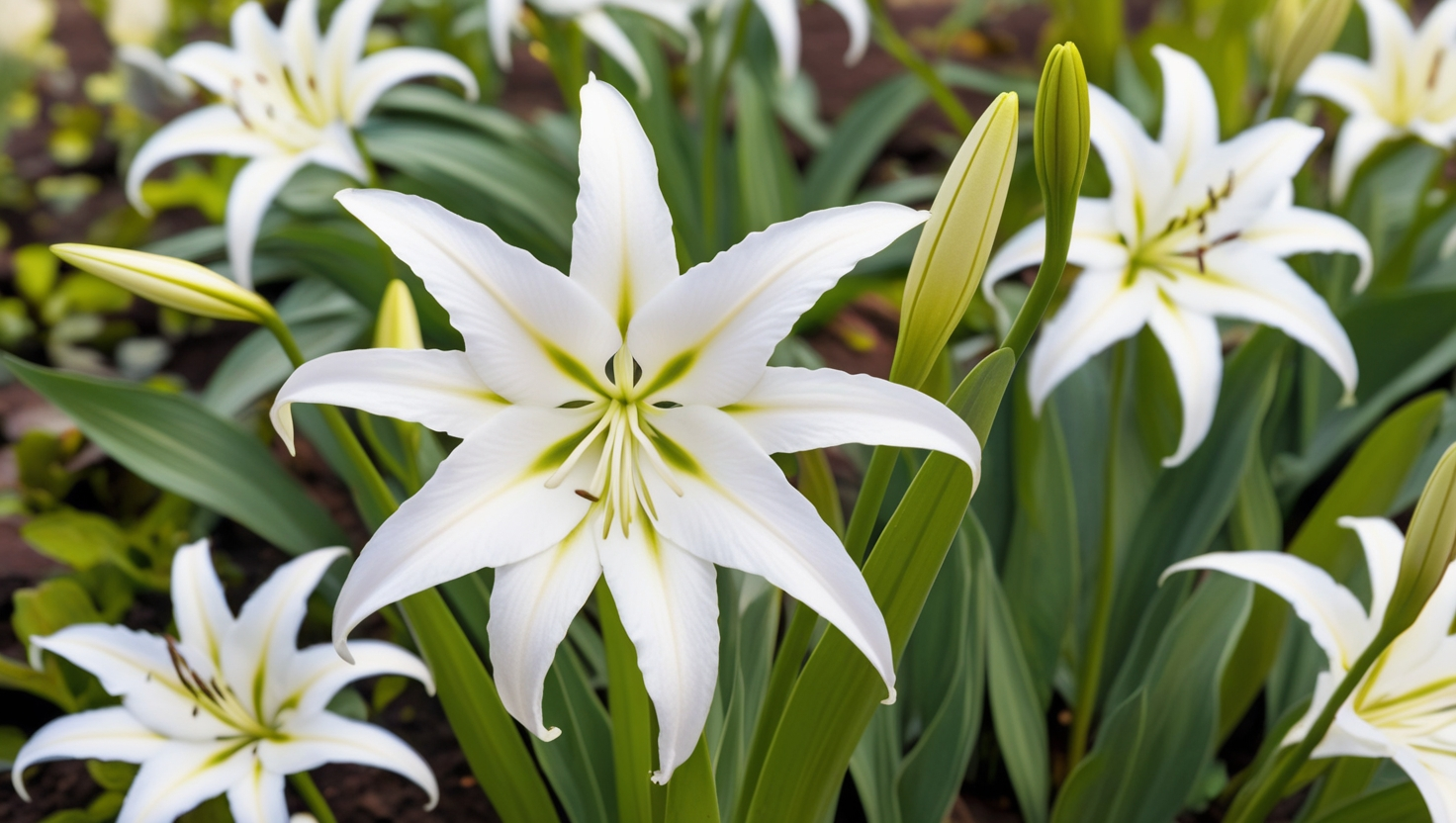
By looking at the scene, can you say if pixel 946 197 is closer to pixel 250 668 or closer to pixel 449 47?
pixel 250 668

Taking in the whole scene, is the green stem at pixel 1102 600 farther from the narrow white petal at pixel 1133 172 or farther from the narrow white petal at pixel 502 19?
the narrow white petal at pixel 502 19

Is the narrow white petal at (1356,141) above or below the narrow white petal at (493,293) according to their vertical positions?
above

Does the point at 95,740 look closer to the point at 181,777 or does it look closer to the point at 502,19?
the point at 181,777

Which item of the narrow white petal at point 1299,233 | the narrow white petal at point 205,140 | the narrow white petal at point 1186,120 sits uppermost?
the narrow white petal at point 205,140

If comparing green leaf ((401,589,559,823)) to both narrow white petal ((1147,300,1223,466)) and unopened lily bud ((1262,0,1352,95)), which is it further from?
unopened lily bud ((1262,0,1352,95))

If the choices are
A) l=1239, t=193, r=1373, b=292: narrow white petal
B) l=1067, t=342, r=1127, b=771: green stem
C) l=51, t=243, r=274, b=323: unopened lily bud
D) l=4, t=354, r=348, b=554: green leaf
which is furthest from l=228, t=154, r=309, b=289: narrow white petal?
l=1239, t=193, r=1373, b=292: narrow white petal

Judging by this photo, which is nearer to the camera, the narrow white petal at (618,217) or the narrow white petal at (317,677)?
the narrow white petal at (618,217)

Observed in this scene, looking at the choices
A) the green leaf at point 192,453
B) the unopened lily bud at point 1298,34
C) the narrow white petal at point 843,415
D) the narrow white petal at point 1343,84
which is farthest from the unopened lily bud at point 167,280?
the narrow white petal at point 1343,84

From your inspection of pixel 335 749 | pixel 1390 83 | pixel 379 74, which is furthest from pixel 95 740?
pixel 1390 83
